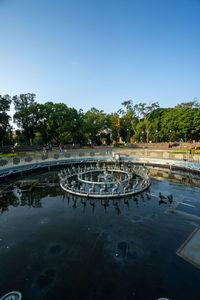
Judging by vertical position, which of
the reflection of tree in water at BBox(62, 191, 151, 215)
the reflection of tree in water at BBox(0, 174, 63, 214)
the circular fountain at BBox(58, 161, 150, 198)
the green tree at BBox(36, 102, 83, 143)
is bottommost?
the reflection of tree in water at BBox(0, 174, 63, 214)

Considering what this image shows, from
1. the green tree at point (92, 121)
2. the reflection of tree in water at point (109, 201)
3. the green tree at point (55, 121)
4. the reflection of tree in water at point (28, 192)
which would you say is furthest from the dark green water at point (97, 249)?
the green tree at point (92, 121)

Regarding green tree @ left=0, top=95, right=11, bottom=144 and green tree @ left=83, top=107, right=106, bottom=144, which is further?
green tree @ left=83, top=107, right=106, bottom=144

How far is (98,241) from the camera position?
27.0 ft

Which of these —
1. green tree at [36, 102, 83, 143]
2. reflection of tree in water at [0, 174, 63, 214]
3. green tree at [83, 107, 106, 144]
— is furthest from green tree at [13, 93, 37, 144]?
reflection of tree in water at [0, 174, 63, 214]

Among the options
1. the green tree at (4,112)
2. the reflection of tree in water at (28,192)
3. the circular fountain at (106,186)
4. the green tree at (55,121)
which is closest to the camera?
the reflection of tree in water at (28,192)

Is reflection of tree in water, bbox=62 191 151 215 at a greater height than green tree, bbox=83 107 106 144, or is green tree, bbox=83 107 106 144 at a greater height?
green tree, bbox=83 107 106 144

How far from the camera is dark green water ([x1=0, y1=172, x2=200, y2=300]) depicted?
5.71 metres

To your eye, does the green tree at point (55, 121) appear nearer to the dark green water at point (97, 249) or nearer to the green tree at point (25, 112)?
the green tree at point (25, 112)

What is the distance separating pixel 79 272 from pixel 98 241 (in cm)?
205

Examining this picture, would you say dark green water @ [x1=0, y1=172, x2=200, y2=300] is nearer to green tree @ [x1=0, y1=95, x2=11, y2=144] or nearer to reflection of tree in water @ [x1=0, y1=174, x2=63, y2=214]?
reflection of tree in water @ [x1=0, y1=174, x2=63, y2=214]

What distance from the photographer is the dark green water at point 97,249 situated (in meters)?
5.71

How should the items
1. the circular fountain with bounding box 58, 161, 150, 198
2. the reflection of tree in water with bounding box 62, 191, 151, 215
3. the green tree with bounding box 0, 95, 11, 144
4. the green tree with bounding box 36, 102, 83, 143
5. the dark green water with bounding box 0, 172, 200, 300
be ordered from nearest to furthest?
1. the dark green water with bounding box 0, 172, 200, 300
2. the reflection of tree in water with bounding box 62, 191, 151, 215
3. the circular fountain with bounding box 58, 161, 150, 198
4. the green tree with bounding box 0, 95, 11, 144
5. the green tree with bounding box 36, 102, 83, 143

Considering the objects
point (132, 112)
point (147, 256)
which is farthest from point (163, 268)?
point (132, 112)

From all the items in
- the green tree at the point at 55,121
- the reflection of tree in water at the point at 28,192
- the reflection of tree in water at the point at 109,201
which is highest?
the green tree at the point at 55,121
